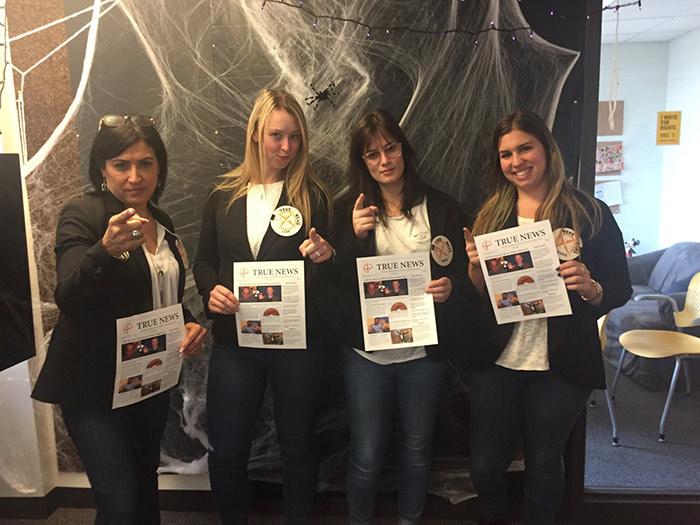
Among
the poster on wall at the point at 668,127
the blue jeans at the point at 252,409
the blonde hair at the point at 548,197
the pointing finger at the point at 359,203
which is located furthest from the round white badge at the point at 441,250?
the poster on wall at the point at 668,127

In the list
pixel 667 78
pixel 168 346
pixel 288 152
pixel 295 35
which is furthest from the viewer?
pixel 667 78

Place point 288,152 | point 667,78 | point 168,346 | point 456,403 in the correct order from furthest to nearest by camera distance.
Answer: point 667,78 < point 456,403 < point 288,152 < point 168,346

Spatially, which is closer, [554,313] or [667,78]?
[554,313]

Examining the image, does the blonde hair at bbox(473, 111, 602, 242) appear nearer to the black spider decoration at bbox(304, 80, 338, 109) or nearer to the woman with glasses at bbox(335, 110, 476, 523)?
the woman with glasses at bbox(335, 110, 476, 523)

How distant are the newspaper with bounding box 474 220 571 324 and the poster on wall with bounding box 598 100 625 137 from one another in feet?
2.99

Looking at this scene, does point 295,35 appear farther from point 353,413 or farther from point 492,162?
point 353,413

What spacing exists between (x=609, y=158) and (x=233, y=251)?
8.45ft

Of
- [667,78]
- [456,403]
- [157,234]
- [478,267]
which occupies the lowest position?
[456,403]

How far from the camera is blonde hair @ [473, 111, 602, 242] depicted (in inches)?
62.9

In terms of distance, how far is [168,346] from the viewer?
1.54m

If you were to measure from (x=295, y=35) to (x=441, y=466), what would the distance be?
1.95 meters

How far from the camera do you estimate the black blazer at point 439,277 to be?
166 centimetres

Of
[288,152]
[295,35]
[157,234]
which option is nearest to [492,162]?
[288,152]

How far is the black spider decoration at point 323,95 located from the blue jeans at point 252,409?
993 millimetres
